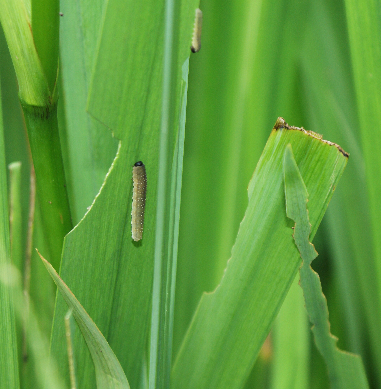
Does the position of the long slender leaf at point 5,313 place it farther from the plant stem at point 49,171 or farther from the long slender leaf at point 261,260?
the long slender leaf at point 261,260

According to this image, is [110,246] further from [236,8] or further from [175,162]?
[236,8]

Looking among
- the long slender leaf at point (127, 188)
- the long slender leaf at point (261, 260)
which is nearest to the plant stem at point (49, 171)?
the long slender leaf at point (127, 188)

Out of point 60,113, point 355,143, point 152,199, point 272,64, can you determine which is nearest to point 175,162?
point 152,199

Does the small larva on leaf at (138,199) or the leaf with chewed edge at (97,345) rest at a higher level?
the small larva on leaf at (138,199)

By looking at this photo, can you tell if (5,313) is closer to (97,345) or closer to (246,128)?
(97,345)

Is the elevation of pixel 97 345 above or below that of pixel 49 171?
below

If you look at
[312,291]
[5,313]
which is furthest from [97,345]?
[312,291]
